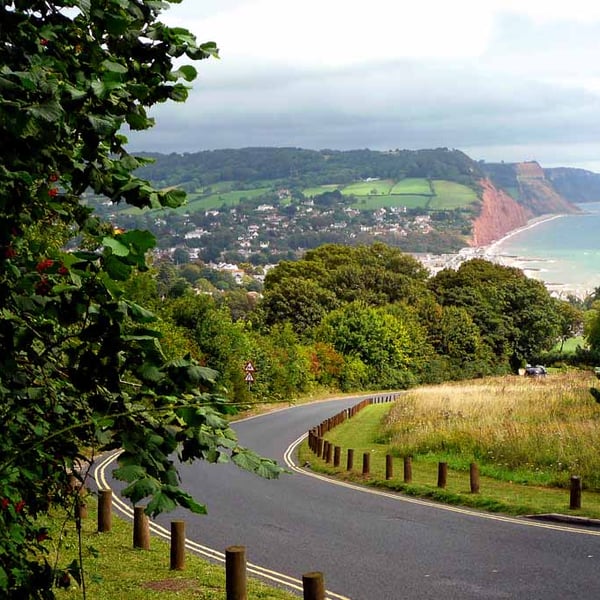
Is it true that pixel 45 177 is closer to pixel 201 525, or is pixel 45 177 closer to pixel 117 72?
pixel 117 72

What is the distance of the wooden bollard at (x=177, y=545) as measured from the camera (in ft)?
41.4

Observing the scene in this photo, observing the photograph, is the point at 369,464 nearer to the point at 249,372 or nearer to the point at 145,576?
the point at 145,576

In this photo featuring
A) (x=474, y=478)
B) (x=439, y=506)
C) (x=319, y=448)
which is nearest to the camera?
(x=439, y=506)

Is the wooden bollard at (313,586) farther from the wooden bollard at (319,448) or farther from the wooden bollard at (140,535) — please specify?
the wooden bollard at (319,448)

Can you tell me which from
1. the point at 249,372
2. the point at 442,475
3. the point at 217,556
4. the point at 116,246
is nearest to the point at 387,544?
the point at 217,556

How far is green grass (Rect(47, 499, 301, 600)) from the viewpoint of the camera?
1134 cm

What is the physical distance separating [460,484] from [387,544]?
7.57 m

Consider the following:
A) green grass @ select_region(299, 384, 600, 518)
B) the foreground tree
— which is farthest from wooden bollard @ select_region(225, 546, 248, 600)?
green grass @ select_region(299, 384, 600, 518)

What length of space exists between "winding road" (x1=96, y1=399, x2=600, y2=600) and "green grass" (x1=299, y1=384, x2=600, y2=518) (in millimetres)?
633

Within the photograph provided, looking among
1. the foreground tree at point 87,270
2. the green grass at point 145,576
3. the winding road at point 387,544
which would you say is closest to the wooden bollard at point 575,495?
the winding road at point 387,544

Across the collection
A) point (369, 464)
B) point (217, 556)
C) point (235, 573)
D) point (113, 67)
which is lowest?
point (369, 464)

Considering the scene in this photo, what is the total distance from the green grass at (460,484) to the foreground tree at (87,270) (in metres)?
13.8

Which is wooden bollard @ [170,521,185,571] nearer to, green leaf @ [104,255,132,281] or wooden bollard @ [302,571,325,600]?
wooden bollard @ [302,571,325,600]

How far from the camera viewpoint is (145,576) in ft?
40.8
